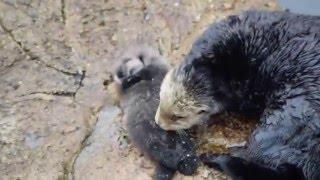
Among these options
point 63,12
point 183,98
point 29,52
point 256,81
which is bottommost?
point 29,52

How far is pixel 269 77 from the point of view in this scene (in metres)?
4.66

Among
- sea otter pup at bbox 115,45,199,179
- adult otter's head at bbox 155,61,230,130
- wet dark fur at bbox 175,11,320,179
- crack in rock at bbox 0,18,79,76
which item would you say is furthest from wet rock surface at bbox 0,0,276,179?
wet dark fur at bbox 175,11,320,179

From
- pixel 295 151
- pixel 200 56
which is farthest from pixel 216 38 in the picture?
pixel 295 151

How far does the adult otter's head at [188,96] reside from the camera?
4.75 meters

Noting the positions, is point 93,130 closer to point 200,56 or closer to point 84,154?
point 84,154

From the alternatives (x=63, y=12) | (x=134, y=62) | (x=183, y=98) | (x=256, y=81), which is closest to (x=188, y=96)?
(x=183, y=98)

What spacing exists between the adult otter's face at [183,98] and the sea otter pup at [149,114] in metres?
0.09

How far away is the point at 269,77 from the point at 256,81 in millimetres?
129

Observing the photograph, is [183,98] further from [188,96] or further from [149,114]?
[149,114]

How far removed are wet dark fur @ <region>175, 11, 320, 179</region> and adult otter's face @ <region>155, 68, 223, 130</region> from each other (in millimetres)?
10

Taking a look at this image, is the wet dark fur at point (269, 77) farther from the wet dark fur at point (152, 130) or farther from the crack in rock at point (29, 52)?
the crack in rock at point (29, 52)

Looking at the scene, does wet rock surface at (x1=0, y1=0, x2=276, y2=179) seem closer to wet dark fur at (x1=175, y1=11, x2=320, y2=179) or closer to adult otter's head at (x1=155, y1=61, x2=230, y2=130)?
adult otter's head at (x1=155, y1=61, x2=230, y2=130)

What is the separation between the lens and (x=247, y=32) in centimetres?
479

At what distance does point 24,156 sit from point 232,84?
4.91 feet
